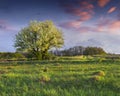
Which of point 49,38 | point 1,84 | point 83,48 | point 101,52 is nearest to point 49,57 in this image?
point 49,38

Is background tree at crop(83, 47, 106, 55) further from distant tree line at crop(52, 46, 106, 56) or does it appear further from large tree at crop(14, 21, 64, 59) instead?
large tree at crop(14, 21, 64, 59)

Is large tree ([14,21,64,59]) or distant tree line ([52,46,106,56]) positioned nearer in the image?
large tree ([14,21,64,59])

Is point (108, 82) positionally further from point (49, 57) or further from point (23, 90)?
point (49, 57)

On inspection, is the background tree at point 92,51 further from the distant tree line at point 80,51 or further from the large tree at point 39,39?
the large tree at point 39,39

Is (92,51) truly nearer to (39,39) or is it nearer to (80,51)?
(80,51)

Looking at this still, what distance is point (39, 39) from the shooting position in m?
78.6

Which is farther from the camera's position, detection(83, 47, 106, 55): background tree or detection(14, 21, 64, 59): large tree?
detection(83, 47, 106, 55): background tree

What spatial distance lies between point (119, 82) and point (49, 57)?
5837 cm

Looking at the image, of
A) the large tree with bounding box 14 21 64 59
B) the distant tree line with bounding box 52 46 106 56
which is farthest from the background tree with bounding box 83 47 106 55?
the large tree with bounding box 14 21 64 59

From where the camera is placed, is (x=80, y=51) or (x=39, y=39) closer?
(x=39, y=39)

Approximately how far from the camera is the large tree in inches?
3056

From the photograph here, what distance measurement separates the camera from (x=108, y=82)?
16.8 m

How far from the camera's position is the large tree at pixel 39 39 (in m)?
Result: 77.6

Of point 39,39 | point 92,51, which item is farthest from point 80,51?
point 39,39
